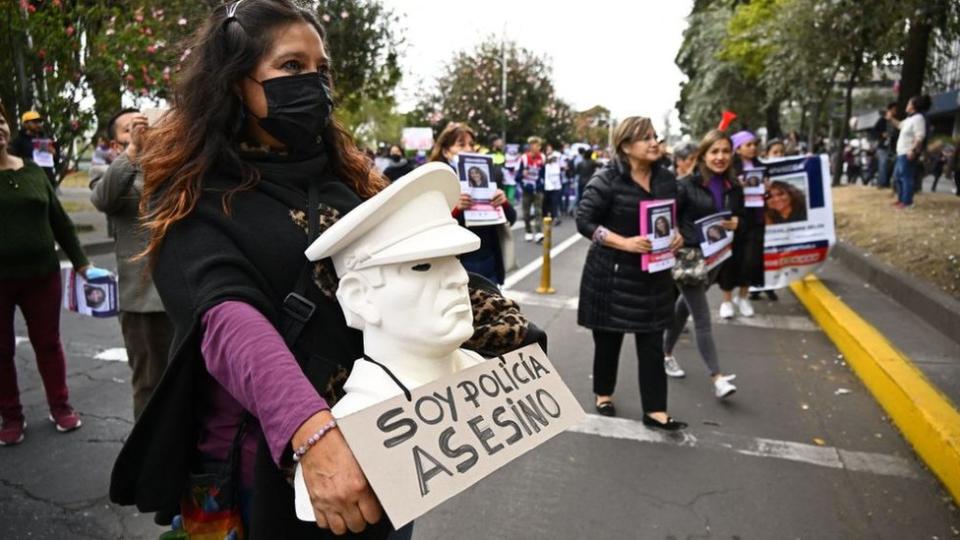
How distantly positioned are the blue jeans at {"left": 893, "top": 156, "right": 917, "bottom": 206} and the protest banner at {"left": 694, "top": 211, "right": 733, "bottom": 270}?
788 centimetres

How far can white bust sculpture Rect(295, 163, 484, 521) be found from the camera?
1307 millimetres

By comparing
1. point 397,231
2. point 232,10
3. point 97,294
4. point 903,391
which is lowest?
point 903,391

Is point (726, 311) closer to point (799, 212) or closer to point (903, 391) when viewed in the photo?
point (799, 212)

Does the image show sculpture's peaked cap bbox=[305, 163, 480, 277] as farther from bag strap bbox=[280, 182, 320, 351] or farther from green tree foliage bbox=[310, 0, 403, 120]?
green tree foliage bbox=[310, 0, 403, 120]

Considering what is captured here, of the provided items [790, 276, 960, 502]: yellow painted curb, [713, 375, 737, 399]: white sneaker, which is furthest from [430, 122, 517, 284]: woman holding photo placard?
[790, 276, 960, 502]: yellow painted curb

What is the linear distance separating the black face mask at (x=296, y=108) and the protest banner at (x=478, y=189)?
347cm

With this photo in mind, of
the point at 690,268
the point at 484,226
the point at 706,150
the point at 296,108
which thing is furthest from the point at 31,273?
the point at 706,150

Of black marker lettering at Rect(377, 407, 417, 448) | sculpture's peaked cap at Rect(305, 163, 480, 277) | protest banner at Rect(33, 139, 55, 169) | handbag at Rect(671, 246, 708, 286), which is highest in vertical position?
protest banner at Rect(33, 139, 55, 169)

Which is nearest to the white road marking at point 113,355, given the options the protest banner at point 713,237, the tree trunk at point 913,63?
the protest banner at point 713,237

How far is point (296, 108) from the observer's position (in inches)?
59.2

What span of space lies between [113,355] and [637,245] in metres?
4.23

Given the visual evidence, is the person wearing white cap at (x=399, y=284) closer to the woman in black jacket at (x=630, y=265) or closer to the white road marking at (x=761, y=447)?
the white road marking at (x=761, y=447)

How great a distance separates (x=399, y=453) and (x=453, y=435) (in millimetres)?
147

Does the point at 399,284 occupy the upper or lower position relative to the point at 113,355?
upper
